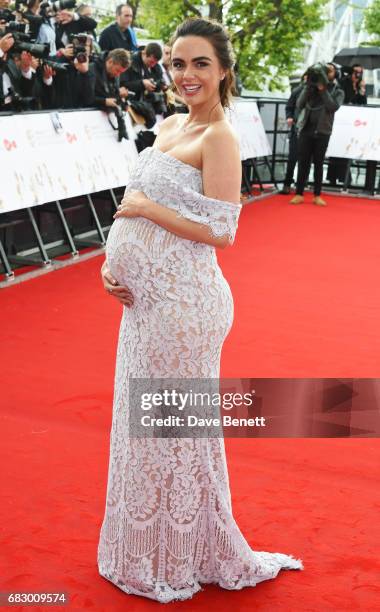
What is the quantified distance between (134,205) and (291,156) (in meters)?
10.2

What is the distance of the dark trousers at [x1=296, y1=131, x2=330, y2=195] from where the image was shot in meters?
11.6

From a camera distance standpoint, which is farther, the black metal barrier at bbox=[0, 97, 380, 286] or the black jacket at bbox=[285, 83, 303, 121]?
the black jacket at bbox=[285, 83, 303, 121]

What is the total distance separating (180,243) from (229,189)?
23 centimetres

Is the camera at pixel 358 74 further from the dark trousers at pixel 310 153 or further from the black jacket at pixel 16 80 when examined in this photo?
the black jacket at pixel 16 80

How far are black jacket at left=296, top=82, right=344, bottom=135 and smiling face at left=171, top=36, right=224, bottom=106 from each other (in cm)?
896

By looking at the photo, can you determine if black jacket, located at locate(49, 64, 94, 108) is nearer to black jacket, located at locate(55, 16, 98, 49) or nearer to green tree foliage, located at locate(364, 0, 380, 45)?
black jacket, located at locate(55, 16, 98, 49)

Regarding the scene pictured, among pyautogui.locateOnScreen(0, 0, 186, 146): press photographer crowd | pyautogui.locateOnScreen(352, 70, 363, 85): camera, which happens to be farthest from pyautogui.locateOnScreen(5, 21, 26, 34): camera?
pyautogui.locateOnScreen(352, 70, 363, 85): camera

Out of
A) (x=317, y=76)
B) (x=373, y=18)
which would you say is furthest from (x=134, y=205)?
(x=373, y=18)

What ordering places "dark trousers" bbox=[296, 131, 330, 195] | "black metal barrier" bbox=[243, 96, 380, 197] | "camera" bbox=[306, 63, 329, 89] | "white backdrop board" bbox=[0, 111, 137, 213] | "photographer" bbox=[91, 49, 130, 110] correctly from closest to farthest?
"white backdrop board" bbox=[0, 111, 137, 213] → "photographer" bbox=[91, 49, 130, 110] → "camera" bbox=[306, 63, 329, 89] → "dark trousers" bbox=[296, 131, 330, 195] → "black metal barrier" bbox=[243, 96, 380, 197]

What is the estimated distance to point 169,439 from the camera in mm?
2961

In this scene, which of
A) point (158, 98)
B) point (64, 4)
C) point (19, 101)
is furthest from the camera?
point (158, 98)

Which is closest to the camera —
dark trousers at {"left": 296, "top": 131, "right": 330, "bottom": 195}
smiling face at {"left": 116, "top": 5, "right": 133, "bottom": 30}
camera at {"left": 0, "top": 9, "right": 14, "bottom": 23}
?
camera at {"left": 0, "top": 9, "right": 14, "bottom": 23}

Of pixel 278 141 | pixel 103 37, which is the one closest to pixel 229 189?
pixel 103 37

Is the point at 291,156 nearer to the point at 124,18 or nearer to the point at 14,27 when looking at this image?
the point at 124,18
